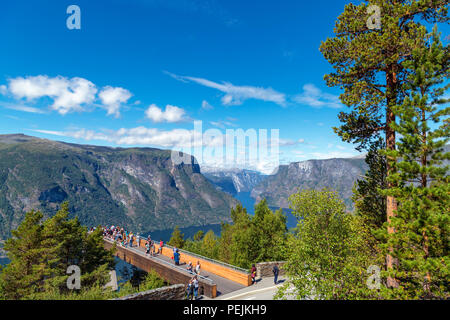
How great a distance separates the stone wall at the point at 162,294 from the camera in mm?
11727

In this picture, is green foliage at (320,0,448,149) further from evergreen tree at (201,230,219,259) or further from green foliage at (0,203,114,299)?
evergreen tree at (201,230,219,259)

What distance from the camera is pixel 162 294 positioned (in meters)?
13.2

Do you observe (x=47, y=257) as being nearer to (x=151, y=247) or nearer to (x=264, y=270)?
(x=151, y=247)

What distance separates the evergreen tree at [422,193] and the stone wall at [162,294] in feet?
33.7

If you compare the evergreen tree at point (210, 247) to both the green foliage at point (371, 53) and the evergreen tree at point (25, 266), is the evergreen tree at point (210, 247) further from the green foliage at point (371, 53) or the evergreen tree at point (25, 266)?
the green foliage at point (371, 53)

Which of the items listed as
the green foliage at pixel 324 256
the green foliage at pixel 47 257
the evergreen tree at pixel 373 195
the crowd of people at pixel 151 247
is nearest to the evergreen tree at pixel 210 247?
the crowd of people at pixel 151 247

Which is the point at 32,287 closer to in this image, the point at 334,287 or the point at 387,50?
the point at 334,287

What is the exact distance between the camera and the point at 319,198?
12.4 metres

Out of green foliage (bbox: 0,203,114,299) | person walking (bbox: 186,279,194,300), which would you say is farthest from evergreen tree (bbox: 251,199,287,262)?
green foliage (bbox: 0,203,114,299)

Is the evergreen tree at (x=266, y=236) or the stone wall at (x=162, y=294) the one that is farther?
the evergreen tree at (x=266, y=236)

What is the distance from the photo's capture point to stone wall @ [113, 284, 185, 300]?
11.7 m

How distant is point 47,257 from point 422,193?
26.7 m

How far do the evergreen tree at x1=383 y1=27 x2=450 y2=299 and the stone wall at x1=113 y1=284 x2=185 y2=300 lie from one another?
33.7 ft
